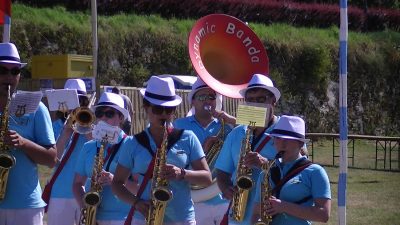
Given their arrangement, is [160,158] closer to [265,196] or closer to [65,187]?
[265,196]

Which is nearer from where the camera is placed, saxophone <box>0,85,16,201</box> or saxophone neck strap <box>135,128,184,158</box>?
saxophone <box>0,85,16,201</box>

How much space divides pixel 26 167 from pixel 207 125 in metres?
2.40

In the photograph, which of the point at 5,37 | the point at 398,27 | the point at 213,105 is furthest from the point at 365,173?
the point at 398,27

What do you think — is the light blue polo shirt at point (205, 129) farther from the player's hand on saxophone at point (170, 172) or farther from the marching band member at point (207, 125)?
the player's hand on saxophone at point (170, 172)

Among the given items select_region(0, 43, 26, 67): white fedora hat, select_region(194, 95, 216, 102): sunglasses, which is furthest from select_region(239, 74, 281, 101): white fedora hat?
select_region(0, 43, 26, 67): white fedora hat

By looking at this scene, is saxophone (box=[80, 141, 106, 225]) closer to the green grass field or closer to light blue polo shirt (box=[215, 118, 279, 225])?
light blue polo shirt (box=[215, 118, 279, 225])

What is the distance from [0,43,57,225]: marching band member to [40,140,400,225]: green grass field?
266 inches

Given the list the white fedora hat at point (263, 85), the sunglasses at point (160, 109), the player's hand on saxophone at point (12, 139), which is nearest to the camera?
the player's hand on saxophone at point (12, 139)

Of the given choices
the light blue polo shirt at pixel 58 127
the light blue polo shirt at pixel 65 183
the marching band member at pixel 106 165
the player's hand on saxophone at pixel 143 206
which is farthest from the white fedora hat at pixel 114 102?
the light blue polo shirt at pixel 58 127

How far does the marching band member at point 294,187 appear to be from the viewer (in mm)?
5176

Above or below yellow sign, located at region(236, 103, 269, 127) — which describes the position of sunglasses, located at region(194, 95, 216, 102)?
below

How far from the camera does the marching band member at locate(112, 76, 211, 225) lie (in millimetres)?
5371

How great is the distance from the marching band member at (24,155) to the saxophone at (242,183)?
1219mm

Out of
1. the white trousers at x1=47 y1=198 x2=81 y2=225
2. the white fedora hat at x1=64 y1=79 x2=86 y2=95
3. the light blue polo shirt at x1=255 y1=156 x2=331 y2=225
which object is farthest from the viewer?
the white fedora hat at x1=64 y1=79 x2=86 y2=95
